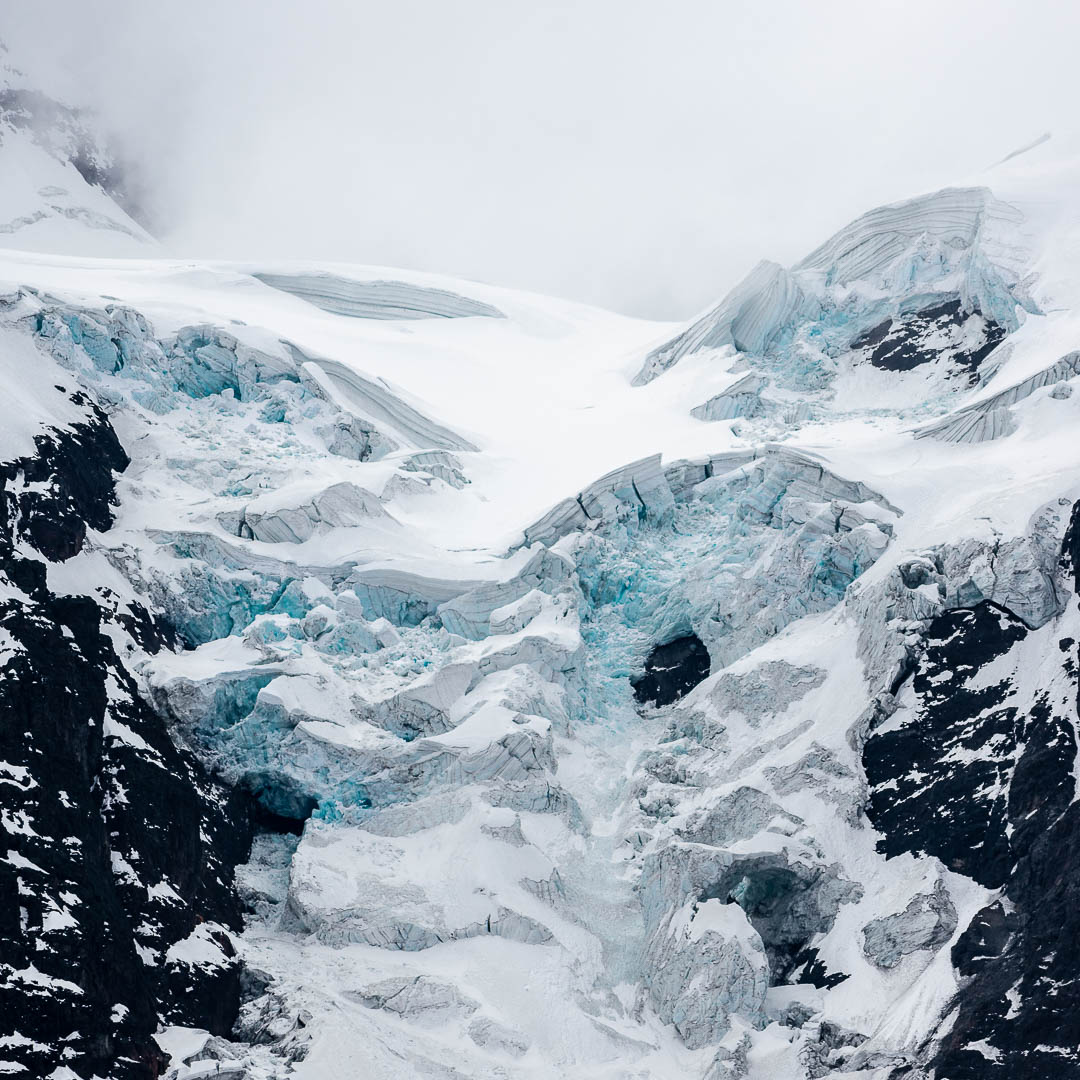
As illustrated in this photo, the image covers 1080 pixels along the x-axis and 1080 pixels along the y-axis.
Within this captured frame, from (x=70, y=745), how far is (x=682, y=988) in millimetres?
16845

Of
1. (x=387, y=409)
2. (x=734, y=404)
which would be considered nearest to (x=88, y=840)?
(x=387, y=409)

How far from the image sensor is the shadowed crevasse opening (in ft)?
156

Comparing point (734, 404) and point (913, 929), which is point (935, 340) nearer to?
point (734, 404)

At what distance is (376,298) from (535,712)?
37.0m

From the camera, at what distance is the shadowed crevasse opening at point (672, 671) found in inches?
1874

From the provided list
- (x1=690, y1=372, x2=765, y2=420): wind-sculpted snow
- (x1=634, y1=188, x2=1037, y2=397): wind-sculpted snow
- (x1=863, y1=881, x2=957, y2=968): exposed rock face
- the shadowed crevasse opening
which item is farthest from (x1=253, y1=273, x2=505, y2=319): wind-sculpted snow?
(x1=863, y1=881, x2=957, y2=968): exposed rock face

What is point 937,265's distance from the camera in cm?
6184

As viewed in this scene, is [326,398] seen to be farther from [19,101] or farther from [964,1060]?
[19,101]

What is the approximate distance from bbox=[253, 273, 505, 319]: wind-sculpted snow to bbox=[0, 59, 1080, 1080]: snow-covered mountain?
14.5 metres

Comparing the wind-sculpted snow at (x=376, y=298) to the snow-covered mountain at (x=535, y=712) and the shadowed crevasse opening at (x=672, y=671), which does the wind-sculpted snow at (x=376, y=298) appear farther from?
the shadowed crevasse opening at (x=672, y=671)

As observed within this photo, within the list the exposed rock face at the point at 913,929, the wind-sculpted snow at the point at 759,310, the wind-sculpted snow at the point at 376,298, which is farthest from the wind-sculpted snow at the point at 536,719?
the wind-sculpted snow at the point at 376,298

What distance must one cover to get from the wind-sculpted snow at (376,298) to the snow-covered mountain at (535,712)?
1450 centimetres

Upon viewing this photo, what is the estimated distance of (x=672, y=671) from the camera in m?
48.2

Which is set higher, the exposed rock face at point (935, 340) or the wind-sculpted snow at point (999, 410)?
the exposed rock face at point (935, 340)
